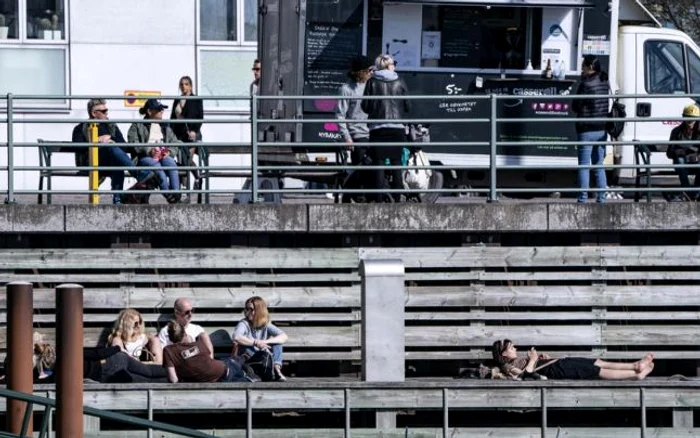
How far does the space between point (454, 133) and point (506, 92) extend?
0.74 meters

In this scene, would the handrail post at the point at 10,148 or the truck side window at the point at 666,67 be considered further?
the truck side window at the point at 666,67

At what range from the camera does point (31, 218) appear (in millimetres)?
14930

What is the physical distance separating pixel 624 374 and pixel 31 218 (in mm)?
5399

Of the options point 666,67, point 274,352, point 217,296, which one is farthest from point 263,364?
point 666,67

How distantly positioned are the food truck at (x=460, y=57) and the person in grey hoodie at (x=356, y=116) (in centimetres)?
208

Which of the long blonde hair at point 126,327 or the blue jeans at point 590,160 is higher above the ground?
the blue jeans at point 590,160

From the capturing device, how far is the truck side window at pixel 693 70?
65.0 feet

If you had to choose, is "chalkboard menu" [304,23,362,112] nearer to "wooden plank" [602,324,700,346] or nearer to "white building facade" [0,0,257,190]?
"white building facade" [0,0,257,190]

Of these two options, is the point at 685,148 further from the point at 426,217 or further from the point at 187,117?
the point at 187,117

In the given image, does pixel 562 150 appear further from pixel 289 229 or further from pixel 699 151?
pixel 289 229

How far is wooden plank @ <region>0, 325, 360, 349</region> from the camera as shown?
1514 centimetres

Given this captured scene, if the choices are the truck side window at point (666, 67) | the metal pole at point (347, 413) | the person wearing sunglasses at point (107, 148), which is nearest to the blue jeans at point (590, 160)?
the truck side window at point (666, 67)

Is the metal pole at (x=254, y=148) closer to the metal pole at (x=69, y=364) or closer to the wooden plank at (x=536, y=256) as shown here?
the wooden plank at (x=536, y=256)

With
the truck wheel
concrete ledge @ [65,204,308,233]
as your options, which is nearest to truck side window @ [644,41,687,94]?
the truck wheel
